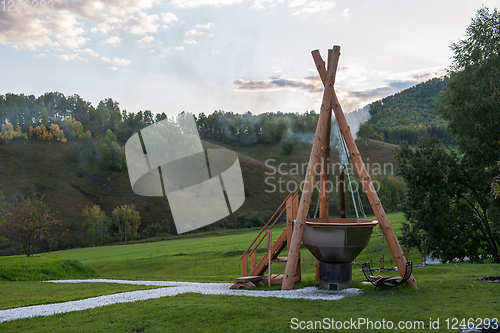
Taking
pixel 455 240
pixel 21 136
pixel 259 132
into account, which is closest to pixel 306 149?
pixel 259 132

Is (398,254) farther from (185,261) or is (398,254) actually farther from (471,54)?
(185,261)

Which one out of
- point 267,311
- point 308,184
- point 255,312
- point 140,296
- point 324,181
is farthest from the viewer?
point 324,181

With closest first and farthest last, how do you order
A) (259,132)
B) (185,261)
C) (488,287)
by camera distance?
(488,287), (185,261), (259,132)

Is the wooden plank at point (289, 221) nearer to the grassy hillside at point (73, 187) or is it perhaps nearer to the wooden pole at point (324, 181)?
the wooden pole at point (324, 181)

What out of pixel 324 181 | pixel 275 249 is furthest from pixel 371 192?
pixel 275 249

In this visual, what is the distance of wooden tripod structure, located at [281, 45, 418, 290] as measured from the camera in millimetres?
11945

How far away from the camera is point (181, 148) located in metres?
103

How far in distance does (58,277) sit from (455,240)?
26579 millimetres

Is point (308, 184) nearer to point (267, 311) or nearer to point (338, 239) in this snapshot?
point (338, 239)

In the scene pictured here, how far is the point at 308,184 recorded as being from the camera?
40.9 feet

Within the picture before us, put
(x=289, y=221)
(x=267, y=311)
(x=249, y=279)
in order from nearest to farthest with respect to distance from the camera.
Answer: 1. (x=267, y=311)
2. (x=249, y=279)
3. (x=289, y=221)

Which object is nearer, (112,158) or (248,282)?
(248,282)

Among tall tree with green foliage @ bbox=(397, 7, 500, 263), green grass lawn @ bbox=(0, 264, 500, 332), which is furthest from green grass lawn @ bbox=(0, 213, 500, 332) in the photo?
tall tree with green foliage @ bbox=(397, 7, 500, 263)

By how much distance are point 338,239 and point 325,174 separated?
3.52 m
